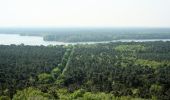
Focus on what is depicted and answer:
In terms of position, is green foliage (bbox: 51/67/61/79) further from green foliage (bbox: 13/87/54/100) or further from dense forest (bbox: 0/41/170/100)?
green foliage (bbox: 13/87/54/100)

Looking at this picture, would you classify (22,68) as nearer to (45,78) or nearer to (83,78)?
(45,78)

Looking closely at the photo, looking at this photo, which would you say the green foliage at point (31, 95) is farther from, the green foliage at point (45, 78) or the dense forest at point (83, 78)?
the green foliage at point (45, 78)

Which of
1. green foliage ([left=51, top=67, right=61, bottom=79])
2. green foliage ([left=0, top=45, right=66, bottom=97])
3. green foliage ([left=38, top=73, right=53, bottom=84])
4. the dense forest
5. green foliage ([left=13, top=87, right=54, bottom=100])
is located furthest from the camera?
green foliage ([left=51, top=67, right=61, bottom=79])

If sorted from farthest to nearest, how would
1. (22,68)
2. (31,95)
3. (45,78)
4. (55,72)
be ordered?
(22,68), (55,72), (45,78), (31,95)

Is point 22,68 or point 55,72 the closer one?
point 55,72

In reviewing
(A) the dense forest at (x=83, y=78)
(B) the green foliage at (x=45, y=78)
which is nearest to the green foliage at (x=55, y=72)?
(A) the dense forest at (x=83, y=78)

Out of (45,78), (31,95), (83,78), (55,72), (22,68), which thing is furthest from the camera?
(22,68)

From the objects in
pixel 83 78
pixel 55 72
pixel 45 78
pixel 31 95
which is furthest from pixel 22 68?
pixel 31 95

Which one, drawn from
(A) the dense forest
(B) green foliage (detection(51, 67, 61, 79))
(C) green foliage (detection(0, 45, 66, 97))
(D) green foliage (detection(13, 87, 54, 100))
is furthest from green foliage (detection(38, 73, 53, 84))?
(D) green foliage (detection(13, 87, 54, 100))
